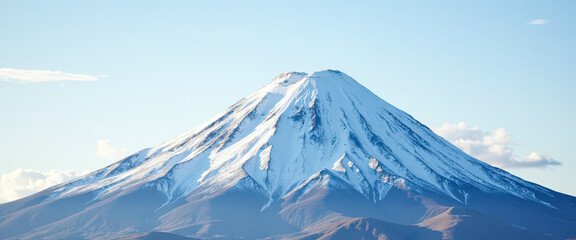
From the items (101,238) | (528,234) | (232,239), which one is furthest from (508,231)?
(101,238)

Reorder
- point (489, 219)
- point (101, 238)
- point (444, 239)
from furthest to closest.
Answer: point (101, 238), point (489, 219), point (444, 239)

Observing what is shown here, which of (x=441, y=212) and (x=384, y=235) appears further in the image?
(x=441, y=212)

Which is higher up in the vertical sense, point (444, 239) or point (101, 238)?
point (101, 238)

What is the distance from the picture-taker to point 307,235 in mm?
177875

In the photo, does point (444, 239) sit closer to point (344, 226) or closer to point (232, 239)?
point (344, 226)

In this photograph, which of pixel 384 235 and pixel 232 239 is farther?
pixel 232 239

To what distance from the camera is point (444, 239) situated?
167375 mm

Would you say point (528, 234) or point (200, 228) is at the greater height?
point (200, 228)

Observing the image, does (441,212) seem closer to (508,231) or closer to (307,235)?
(508,231)

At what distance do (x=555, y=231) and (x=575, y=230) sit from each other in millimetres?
4493

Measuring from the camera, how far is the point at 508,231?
176000 millimetres

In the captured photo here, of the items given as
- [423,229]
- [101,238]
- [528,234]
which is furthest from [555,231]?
[101,238]

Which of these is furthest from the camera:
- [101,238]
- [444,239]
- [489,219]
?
[101,238]

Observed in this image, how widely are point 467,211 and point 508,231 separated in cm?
1088
